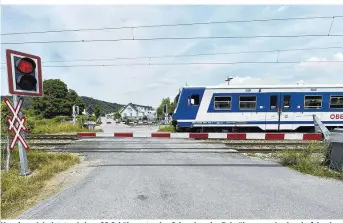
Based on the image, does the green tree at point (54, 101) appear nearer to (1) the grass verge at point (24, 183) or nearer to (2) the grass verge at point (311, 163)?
(1) the grass verge at point (24, 183)

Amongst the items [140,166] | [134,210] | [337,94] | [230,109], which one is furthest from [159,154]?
[337,94]

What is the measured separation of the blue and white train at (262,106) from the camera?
39.1 feet

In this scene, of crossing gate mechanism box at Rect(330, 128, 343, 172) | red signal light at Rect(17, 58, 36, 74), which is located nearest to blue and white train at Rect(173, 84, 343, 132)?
crossing gate mechanism box at Rect(330, 128, 343, 172)

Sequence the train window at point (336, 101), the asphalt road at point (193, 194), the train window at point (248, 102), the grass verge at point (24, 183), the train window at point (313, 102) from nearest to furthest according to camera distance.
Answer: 1. the asphalt road at point (193, 194)
2. the grass verge at point (24, 183)
3. the train window at point (336, 101)
4. the train window at point (313, 102)
5. the train window at point (248, 102)

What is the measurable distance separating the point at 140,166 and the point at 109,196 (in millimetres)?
2043

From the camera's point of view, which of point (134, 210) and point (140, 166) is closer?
point (134, 210)

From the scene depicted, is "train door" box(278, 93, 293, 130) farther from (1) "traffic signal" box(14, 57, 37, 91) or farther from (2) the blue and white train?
(1) "traffic signal" box(14, 57, 37, 91)

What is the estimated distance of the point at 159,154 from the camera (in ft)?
23.6

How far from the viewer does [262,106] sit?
1203 centimetres

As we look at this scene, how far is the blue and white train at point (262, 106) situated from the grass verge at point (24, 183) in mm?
8098

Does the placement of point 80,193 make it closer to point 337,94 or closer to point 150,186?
point 150,186

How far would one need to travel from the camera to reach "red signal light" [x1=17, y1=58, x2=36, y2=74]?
4.52 metres

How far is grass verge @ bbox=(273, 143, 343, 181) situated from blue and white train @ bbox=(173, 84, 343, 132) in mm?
5699

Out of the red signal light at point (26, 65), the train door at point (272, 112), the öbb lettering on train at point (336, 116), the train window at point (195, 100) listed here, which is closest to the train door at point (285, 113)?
the train door at point (272, 112)
